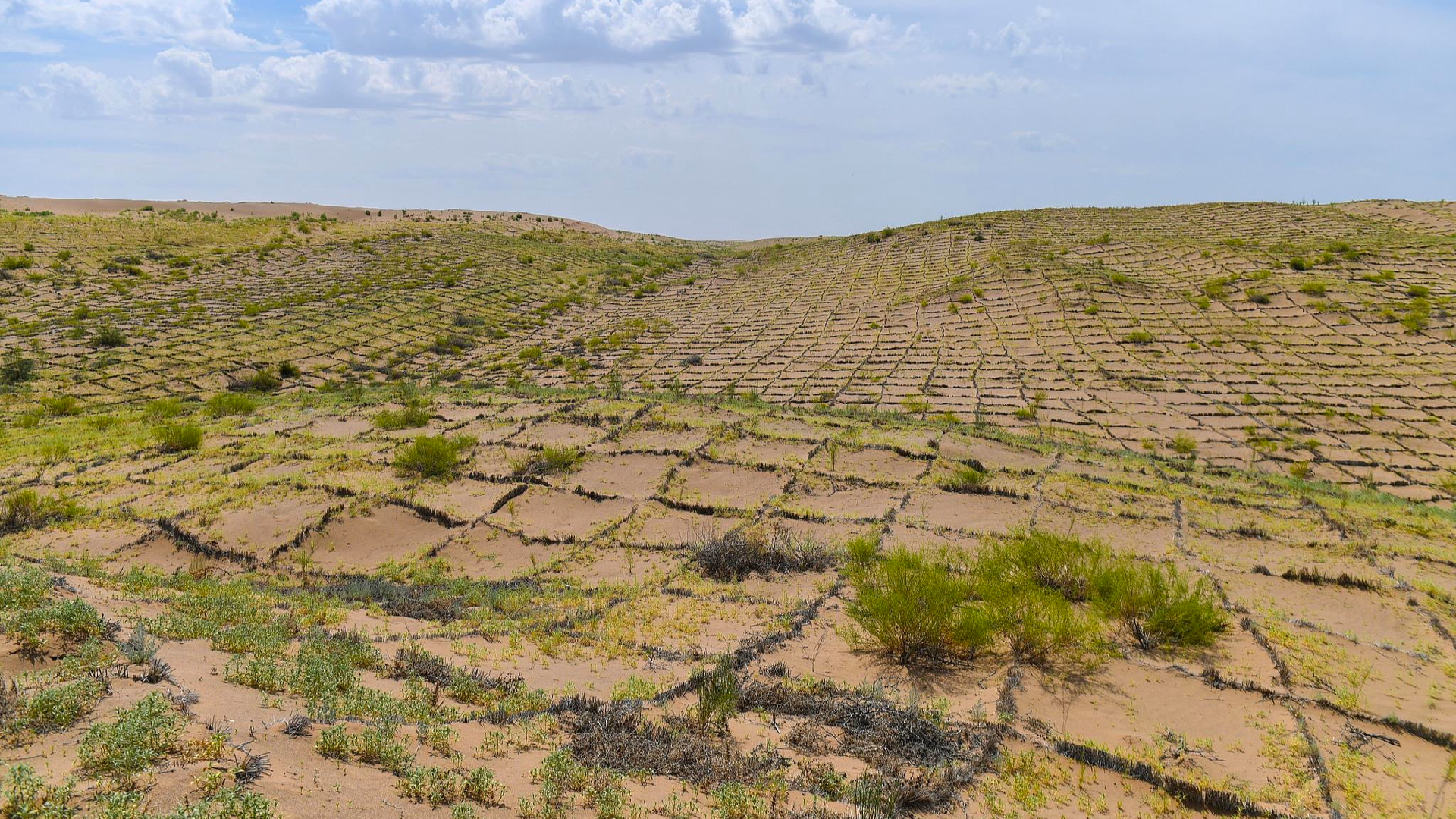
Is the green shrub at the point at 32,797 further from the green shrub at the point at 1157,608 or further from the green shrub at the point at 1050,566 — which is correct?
the green shrub at the point at 1157,608

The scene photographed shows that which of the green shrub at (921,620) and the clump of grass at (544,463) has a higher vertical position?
the green shrub at (921,620)

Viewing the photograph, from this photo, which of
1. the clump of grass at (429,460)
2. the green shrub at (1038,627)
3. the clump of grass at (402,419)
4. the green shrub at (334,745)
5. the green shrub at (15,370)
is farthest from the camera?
the green shrub at (15,370)

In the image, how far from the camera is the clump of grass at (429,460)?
10430mm

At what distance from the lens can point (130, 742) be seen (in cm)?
333

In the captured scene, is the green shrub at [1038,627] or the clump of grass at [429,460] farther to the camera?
the clump of grass at [429,460]

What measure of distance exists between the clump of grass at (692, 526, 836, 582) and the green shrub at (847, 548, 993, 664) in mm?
1641

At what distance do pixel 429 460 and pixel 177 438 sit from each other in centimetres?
400

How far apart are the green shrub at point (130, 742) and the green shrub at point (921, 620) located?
418 cm

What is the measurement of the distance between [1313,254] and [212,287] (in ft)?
109

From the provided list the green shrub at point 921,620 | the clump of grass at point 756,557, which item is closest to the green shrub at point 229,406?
the clump of grass at point 756,557

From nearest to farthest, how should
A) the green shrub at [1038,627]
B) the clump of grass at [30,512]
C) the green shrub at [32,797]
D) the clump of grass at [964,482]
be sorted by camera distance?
the green shrub at [32,797] < the green shrub at [1038,627] < the clump of grass at [30,512] < the clump of grass at [964,482]

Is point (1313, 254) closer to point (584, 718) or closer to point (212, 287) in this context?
point (584, 718)

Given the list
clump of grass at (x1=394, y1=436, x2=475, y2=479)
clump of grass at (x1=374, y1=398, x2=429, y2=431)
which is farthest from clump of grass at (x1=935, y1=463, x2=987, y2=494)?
clump of grass at (x1=374, y1=398, x2=429, y2=431)

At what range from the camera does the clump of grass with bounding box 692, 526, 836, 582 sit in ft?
25.5
